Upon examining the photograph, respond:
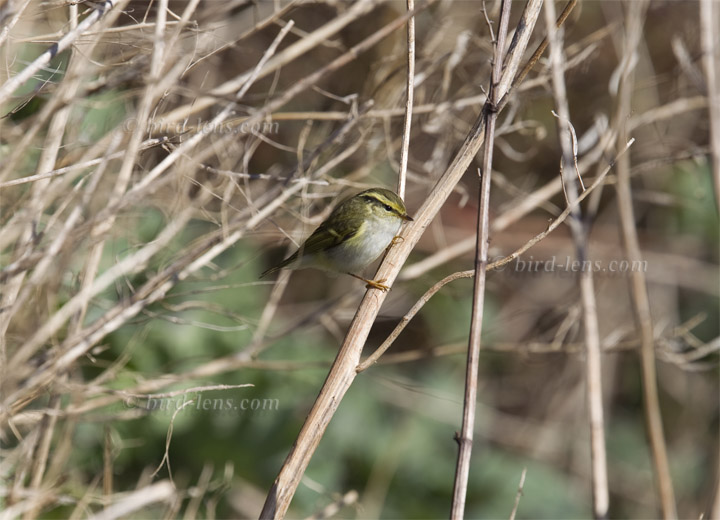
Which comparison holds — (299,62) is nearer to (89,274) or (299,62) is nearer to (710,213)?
(89,274)

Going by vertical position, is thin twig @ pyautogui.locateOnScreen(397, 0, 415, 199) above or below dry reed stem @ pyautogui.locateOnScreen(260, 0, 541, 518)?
above

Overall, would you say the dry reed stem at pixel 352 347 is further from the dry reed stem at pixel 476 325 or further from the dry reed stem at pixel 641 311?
the dry reed stem at pixel 641 311

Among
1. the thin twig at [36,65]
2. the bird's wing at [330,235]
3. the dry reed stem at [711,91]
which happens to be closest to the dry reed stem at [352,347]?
the bird's wing at [330,235]

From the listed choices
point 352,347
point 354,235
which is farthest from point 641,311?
point 352,347

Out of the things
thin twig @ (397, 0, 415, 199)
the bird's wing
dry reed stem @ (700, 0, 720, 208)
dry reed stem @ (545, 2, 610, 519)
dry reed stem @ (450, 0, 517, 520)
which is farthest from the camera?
the bird's wing

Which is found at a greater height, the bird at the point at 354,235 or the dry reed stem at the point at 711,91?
the dry reed stem at the point at 711,91

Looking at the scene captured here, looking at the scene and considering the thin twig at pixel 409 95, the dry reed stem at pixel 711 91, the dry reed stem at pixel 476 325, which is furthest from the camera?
the dry reed stem at pixel 711 91

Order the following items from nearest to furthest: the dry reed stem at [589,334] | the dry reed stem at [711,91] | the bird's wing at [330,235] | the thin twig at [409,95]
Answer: the thin twig at [409,95] → the dry reed stem at [589,334] → the dry reed stem at [711,91] → the bird's wing at [330,235]

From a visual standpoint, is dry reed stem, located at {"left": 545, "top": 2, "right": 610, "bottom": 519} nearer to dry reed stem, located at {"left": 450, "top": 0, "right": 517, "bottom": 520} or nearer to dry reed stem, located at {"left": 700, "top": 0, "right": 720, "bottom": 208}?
dry reed stem, located at {"left": 700, "top": 0, "right": 720, "bottom": 208}

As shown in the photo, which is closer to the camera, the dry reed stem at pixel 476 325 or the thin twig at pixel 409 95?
the dry reed stem at pixel 476 325

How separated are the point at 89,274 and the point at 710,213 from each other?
16.2ft

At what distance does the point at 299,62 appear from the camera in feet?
16.6

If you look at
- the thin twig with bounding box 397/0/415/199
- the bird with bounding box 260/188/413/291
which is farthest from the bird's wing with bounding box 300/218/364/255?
the thin twig with bounding box 397/0/415/199

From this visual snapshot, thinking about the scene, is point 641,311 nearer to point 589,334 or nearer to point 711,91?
point 589,334
